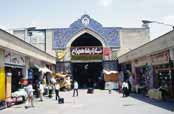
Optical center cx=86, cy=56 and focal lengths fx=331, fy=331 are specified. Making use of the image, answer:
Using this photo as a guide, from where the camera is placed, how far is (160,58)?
77.2 feet

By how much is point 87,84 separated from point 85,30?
1030cm

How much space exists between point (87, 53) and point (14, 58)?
19833mm

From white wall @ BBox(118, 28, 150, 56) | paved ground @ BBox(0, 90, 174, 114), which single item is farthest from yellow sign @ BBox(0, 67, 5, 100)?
white wall @ BBox(118, 28, 150, 56)

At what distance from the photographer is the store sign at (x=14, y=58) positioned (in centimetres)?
2144

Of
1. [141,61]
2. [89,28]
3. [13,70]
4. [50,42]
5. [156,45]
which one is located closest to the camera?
[156,45]

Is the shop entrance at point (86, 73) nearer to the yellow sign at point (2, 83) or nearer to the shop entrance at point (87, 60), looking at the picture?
the shop entrance at point (87, 60)

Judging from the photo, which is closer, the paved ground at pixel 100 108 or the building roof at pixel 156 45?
the paved ground at pixel 100 108

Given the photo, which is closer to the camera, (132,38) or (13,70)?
(13,70)

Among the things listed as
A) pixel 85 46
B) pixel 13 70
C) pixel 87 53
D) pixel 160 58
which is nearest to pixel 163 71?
pixel 160 58

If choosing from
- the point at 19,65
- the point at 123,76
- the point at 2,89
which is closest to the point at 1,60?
the point at 2,89

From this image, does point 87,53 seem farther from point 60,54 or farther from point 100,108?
point 100,108

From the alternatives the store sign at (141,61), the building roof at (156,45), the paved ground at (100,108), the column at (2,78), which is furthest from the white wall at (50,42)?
the column at (2,78)

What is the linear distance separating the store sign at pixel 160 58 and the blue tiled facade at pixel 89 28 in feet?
55.2

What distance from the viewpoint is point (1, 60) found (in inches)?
781
